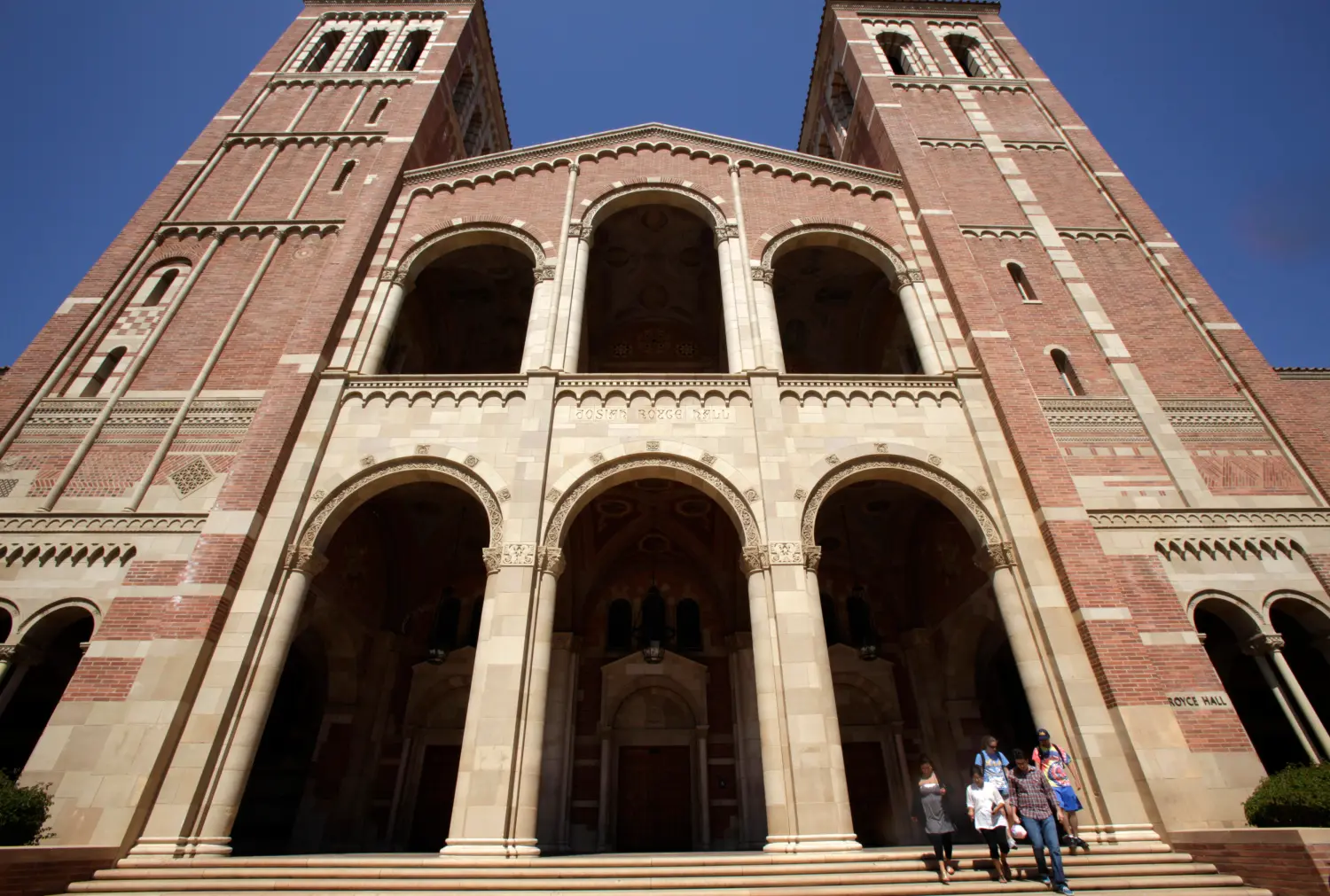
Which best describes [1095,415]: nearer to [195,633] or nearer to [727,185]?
[727,185]

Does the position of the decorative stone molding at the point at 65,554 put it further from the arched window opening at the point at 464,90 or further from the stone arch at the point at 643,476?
the arched window opening at the point at 464,90

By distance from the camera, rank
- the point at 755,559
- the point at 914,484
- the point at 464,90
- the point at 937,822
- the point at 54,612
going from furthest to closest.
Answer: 1. the point at 464,90
2. the point at 914,484
3. the point at 755,559
4. the point at 54,612
5. the point at 937,822

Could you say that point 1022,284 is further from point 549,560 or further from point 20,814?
point 20,814

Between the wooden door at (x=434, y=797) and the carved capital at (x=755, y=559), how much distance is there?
27.4ft

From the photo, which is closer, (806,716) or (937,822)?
(937,822)

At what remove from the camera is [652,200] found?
17094mm

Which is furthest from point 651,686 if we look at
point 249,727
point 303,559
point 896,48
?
point 896,48

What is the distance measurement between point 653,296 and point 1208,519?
14.5 m

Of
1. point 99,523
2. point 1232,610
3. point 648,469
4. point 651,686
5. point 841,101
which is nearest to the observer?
point 1232,610

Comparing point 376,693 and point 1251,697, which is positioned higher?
point 376,693

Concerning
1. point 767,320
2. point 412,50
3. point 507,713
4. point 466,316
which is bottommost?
point 507,713

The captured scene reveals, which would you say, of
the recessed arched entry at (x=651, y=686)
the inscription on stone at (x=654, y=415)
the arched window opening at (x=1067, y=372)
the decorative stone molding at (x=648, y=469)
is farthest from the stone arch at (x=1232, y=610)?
the recessed arched entry at (x=651, y=686)

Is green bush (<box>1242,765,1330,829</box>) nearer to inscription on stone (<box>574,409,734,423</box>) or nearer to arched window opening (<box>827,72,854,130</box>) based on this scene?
inscription on stone (<box>574,409,734,423</box>)

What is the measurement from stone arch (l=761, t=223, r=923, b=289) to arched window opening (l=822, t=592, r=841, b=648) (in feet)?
26.4
